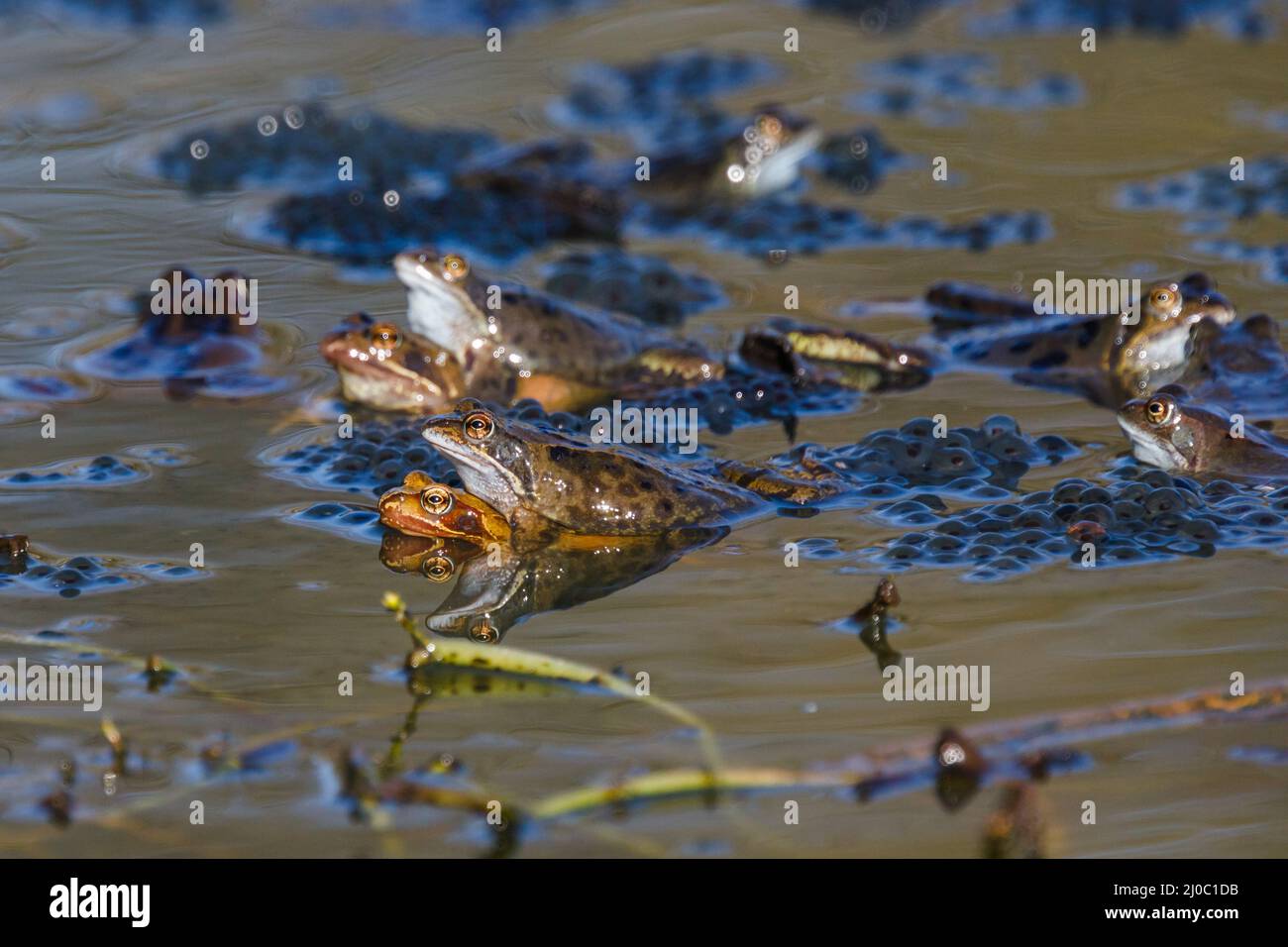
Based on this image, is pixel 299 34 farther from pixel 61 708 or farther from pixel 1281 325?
pixel 61 708

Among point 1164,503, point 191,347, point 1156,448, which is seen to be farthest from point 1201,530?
point 191,347

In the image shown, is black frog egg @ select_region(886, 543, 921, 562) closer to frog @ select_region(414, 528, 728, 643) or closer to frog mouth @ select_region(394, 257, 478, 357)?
frog @ select_region(414, 528, 728, 643)

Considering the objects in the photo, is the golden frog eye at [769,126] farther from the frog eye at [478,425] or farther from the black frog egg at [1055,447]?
the frog eye at [478,425]

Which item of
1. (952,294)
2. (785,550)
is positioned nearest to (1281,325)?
(952,294)

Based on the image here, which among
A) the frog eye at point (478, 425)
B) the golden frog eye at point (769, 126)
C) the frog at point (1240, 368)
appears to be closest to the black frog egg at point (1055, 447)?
the frog at point (1240, 368)

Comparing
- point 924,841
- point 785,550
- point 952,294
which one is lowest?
point 924,841

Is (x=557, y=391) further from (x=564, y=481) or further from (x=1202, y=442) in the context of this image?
(x=1202, y=442)

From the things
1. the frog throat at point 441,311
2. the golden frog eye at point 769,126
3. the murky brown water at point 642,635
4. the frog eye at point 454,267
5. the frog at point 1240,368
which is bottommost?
the murky brown water at point 642,635

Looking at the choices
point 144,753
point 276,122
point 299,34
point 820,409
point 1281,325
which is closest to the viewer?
point 144,753
